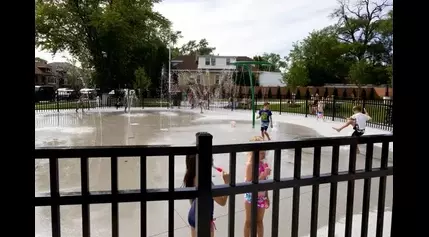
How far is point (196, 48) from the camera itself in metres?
78.3

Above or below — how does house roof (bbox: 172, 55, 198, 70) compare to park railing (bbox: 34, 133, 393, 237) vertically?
above

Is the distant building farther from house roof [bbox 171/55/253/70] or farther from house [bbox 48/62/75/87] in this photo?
house [bbox 48/62/75/87]

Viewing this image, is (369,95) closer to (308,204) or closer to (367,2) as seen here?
(367,2)

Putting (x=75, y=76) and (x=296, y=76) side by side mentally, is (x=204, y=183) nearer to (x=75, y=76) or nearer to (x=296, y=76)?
(x=296, y=76)

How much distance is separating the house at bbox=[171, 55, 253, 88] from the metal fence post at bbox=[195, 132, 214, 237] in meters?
48.5

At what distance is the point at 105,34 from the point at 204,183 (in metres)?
38.5

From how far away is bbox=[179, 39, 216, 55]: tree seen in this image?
253ft

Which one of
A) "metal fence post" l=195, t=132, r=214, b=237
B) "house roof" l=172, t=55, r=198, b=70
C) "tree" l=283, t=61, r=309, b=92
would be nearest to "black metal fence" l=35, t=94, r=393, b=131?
"tree" l=283, t=61, r=309, b=92

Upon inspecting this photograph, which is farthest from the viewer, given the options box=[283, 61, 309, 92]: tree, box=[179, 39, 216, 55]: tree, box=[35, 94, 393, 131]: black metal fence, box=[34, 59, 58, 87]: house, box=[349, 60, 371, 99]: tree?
box=[179, 39, 216, 55]: tree
